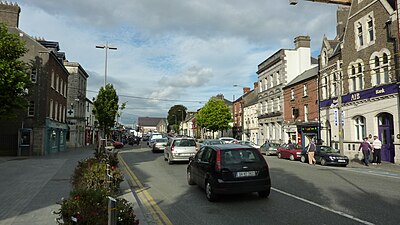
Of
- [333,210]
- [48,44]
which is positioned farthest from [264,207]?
[48,44]

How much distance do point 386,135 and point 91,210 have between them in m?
22.2

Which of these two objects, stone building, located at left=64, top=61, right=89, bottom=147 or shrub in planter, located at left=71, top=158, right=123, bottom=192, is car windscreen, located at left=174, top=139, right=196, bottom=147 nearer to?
shrub in planter, located at left=71, top=158, right=123, bottom=192

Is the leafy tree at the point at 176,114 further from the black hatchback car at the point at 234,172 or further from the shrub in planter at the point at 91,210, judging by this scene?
the shrub in planter at the point at 91,210

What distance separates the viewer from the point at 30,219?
6473 mm

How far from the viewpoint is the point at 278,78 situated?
41.2m

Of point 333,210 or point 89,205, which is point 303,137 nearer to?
point 333,210

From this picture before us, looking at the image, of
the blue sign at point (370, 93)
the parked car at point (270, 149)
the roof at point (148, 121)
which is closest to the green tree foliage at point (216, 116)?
the parked car at point (270, 149)

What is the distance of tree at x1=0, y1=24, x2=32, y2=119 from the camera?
625 inches

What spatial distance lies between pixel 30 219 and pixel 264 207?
5261 mm

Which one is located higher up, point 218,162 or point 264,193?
point 218,162

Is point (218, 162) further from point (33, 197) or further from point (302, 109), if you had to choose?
point (302, 109)

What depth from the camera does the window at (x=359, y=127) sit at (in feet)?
78.5

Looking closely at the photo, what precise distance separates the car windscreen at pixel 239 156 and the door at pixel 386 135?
16404 millimetres

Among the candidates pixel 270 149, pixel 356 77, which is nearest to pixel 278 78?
pixel 270 149
